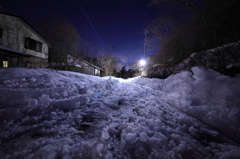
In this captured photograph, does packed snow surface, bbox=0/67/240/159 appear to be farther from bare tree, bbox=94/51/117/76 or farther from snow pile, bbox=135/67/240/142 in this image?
bare tree, bbox=94/51/117/76

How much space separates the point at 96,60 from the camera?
1012 inches

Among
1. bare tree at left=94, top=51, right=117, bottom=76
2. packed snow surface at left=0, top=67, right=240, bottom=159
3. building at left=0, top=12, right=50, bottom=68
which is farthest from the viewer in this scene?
bare tree at left=94, top=51, right=117, bottom=76

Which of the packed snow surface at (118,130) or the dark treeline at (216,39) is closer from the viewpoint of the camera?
the packed snow surface at (118,130)

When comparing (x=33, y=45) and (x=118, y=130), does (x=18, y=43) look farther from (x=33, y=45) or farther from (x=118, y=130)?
(x=118, y=130)

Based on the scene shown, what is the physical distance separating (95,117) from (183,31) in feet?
17.4

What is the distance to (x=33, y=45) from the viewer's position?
12500 mm

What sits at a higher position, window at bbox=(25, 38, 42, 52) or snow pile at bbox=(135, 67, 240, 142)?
window at bbox=(25, 38, 42, 52)

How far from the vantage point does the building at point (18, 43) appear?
9.77 m

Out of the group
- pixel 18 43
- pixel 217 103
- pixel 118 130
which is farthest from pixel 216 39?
pixel 18 43

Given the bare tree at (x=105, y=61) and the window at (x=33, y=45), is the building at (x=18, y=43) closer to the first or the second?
the window at (x=33, y=45)

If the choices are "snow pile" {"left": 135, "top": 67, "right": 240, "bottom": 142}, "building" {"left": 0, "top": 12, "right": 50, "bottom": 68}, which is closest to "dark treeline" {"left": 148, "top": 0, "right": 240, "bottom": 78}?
"snow pile" {"left": 135, "top": 67, "right": 240, "bottom": 142}

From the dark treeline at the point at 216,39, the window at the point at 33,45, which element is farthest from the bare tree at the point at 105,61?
the dark treeline at the point at 216,39

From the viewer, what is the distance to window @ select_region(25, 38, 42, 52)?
38.3ft

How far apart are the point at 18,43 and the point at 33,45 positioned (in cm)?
180
